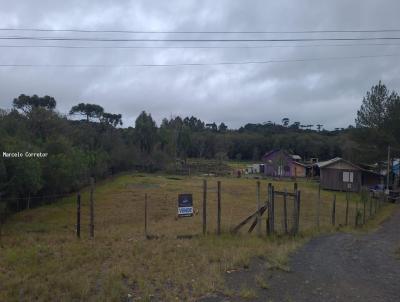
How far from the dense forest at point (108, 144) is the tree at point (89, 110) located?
245 millimetres

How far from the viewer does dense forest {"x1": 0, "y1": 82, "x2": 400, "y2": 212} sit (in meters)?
30.6

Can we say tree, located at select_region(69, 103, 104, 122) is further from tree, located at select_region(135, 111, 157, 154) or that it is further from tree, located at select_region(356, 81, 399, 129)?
tree, located at select_region(356, 81, 399, 129)

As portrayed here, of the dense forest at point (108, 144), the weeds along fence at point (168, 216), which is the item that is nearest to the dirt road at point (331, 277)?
the weeds along fence at point (168, 216)

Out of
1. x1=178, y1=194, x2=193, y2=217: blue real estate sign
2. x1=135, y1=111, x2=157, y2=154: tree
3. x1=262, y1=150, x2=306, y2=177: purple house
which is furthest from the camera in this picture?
x1=135, y1=111, x2=157, y2=154: tree

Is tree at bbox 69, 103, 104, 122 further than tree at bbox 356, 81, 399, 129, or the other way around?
tree at bbox 69, 103, 104, 122

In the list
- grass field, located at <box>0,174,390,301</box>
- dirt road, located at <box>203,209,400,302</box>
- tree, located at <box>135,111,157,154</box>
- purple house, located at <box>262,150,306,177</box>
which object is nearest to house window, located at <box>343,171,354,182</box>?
purple house, located at <box>262,150,306,177</box>

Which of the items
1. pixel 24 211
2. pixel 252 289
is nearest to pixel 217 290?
pixel 252 289

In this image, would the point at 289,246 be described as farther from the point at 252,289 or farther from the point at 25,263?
the point at 25,263

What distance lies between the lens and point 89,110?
10969cm

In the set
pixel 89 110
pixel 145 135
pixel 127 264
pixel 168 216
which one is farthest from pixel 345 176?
pixel 89 110

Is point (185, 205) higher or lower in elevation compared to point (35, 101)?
lower

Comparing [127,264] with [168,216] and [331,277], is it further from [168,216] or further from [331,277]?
[168,216]

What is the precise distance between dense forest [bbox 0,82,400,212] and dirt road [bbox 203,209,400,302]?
476 inches

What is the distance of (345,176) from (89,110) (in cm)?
7337
